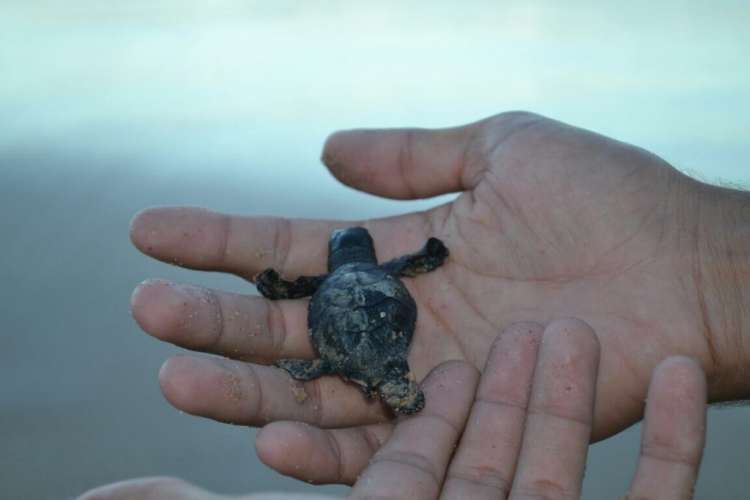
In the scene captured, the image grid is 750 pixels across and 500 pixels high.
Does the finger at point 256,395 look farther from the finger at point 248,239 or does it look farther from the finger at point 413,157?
the finger at point 413,157

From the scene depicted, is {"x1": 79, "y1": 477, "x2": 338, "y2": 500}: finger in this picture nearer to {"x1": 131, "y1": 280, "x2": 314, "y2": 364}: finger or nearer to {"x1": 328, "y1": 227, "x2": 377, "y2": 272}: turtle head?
{"x1": 131, "y1": 280, "x2": 314, "y2": 364}: finger

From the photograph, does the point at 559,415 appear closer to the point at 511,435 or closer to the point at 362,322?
the point at 511,435

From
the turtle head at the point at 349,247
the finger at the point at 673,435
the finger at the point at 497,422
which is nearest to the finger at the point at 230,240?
the turtle head at the point at 349,247

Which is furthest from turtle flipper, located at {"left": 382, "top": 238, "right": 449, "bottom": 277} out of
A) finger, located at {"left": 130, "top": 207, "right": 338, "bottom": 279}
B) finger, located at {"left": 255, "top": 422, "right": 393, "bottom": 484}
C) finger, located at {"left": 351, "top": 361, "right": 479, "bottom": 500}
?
finger, located at {"left": 255, "top": 422, "right": 393, "bottom": 484}

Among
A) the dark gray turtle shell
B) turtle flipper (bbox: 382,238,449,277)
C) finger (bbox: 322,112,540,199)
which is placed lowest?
the dark gray turtle shell

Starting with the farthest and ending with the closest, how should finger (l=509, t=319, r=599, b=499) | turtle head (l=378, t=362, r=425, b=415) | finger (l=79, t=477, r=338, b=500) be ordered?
finger (l=79, t=477, r=338, b=500) → turtle head (l=378, t=362, r=425, b=415) → finger (l=509, t=319, r=599, b=499)

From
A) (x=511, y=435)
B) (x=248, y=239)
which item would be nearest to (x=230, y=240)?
(x=248, y=239)
